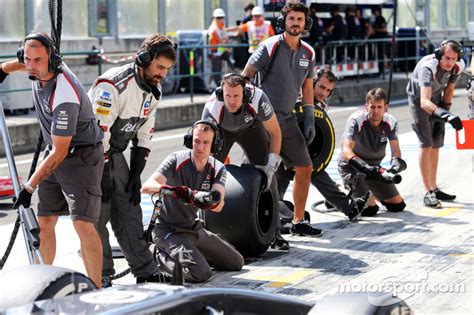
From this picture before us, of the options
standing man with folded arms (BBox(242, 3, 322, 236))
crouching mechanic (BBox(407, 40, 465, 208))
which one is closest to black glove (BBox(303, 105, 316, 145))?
standing man with folded arms (BBox(242, 3, 322, 236))

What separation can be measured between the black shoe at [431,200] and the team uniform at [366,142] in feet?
1.50

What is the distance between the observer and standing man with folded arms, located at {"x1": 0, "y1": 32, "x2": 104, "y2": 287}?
6848 mm

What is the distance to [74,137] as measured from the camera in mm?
7102

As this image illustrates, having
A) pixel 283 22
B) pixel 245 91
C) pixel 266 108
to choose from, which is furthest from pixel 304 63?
pixel 245 91

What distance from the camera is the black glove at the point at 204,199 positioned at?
769cm

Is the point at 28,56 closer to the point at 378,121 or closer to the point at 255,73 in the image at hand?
the point at 255,73

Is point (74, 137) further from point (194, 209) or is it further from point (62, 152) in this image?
point (194, 209)

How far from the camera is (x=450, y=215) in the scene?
10812 millimetres

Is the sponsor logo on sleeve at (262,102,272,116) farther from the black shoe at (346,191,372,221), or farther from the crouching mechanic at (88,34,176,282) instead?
the black shoe at (346,191,372,221)

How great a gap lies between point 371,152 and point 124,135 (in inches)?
153

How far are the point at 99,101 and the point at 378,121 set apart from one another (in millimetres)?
4106

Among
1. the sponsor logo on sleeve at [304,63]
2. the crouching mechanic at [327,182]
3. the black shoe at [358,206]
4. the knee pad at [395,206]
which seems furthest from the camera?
the knee pad at [395,206]

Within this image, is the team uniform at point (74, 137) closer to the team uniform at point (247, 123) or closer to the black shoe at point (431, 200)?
the team uniform at point (247, 123)

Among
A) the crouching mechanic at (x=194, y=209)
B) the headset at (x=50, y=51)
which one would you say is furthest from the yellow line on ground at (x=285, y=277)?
the headset at (x=50, y=51)
